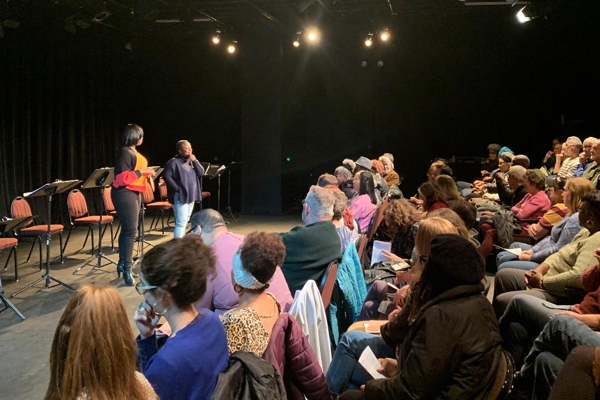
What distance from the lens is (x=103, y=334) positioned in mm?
1265

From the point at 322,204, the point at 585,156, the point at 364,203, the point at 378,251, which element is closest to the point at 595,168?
the point at 585,156

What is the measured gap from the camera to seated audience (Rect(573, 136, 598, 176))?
576 cm

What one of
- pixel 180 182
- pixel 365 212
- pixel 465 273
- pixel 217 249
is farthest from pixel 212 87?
pixel 465 273

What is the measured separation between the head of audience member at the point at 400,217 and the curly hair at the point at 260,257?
5.45ft

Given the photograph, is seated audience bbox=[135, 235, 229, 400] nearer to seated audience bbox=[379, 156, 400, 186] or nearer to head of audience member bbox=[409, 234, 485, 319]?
head of audience member bbox=[409, 234, 485, 319]

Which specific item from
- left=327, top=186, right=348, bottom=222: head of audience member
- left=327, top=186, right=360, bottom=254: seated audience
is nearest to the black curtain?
left=327, top=186, right=360, bottom=254: seated audience

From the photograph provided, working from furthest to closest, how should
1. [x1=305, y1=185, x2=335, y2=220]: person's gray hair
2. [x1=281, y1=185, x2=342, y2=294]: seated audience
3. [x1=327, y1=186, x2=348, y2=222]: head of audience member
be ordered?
[x1=327, y1=186, x2=348, y2=222]: head of audience member, [x1=305, y1=185, x2=335, y2=220]: person's gray hair, [x1=281, y1=185, x2=342, y2=294]: seated audience

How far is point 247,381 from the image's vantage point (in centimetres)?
148

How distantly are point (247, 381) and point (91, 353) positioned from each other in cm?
44

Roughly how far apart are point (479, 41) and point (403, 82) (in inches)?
65.1

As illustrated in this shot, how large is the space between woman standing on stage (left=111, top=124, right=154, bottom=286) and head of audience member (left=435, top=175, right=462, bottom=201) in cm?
289

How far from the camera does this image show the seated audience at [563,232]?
12.2 feet

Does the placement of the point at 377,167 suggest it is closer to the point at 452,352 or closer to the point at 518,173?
the point at 518,173

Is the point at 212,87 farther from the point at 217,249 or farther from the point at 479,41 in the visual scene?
the point at 217,249
